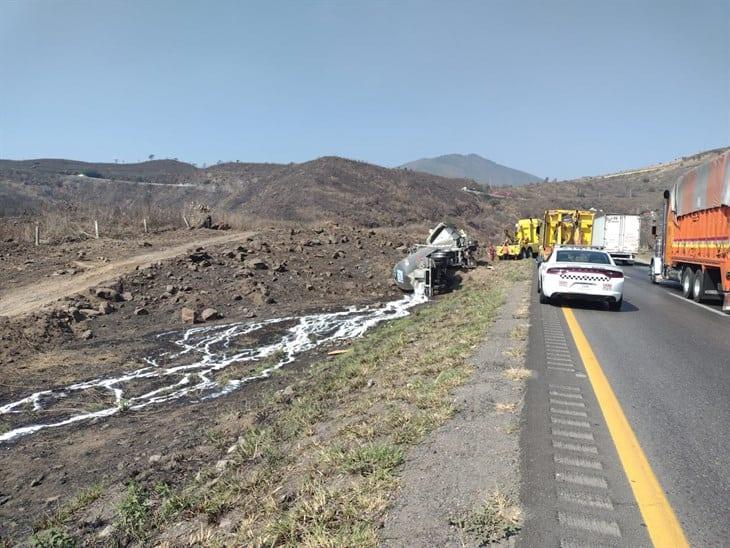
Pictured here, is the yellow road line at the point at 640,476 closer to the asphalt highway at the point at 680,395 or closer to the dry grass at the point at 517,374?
the asphalt highway at the point at 680,395

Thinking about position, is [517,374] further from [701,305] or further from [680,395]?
[701,305]

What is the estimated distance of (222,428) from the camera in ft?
26.4

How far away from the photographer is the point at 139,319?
17.3m

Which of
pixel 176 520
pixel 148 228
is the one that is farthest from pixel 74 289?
pixel 176 520

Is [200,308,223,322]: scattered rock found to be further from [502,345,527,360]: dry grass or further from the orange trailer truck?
the orange trailer truck

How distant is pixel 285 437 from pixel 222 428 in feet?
6.04

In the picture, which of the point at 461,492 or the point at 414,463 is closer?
the point at 461,492

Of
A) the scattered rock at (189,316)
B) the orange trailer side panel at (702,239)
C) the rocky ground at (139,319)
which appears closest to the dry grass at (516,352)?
the rocky ground at (139,319)

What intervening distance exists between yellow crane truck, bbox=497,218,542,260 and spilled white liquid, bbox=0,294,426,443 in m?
19.0

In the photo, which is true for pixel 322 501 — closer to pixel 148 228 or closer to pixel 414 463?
pixel 414 463

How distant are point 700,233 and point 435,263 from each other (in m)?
10.0

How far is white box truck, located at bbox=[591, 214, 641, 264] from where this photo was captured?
35875 mm

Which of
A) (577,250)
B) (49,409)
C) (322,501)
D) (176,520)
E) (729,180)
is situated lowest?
(49,409)

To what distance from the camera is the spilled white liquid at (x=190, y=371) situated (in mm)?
9898
